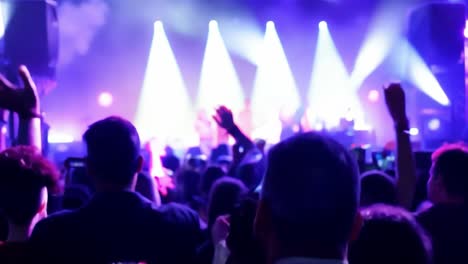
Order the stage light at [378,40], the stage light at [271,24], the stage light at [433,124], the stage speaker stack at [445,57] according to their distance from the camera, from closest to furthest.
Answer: the stage speaker stack at [445,57]
the stage light at [433,124]
the stage light at [378,40]
the stage light at [271,24]

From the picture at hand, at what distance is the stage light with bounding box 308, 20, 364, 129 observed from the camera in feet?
44.7

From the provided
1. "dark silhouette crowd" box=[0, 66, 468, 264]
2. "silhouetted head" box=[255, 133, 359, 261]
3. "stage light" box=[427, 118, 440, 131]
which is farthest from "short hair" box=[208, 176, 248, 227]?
"stage light" box=[427, 118, 440, 131]

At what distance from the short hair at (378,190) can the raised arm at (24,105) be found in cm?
144

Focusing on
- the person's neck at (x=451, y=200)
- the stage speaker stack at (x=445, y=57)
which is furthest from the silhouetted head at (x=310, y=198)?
the stage speaker stack at (x=445, y=57)

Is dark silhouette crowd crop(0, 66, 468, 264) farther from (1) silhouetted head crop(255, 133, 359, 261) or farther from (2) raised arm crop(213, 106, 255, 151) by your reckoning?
(2) raised arm crop(213, 106, 255, 151)

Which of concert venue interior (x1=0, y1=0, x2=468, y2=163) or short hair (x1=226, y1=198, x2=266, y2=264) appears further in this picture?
concert venue interior (x1=0, y1=0, x2=468, y2=163)

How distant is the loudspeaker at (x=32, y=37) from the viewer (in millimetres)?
6449

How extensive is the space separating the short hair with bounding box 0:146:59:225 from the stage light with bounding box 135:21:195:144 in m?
11.5

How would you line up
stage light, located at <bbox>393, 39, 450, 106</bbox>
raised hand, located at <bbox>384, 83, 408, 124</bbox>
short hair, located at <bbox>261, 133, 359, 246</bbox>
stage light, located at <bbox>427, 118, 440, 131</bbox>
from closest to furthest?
short hair, located at <bbox>261, 133, 359, 246</bbox>, raised hand, located at <bbox>384, 83, 408, 124</bbox>, stage light, located at <bbox>427, 118, 440, 131</bbox>, stage light, located at <bbox>393, 39, 450, 106</bbox>

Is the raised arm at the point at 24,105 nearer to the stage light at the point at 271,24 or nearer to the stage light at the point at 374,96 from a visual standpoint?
the stage light at the point at 271,24

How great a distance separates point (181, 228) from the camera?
6.51 ft

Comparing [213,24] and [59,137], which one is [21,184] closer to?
[59,137]

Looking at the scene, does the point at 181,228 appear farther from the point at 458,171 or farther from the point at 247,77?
the point at 247,77

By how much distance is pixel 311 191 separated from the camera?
1.22m
